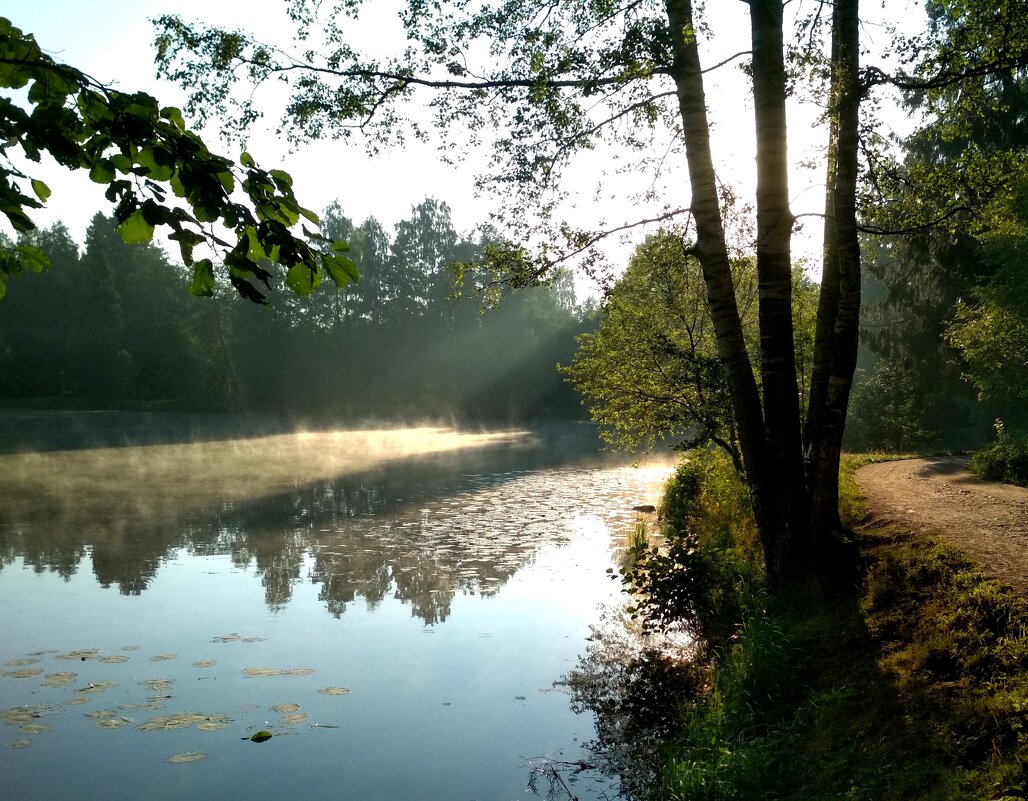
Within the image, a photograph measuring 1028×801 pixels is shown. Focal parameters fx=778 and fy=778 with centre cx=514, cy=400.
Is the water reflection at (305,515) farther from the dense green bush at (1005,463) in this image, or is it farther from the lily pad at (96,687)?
the dense green bush at (1005,463)

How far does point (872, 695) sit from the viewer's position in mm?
6203

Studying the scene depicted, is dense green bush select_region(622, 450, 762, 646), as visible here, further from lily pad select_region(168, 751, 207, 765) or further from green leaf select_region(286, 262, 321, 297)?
green leaf select_region(286, 262, 321, 297)

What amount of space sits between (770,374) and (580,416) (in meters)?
Result: 60.6

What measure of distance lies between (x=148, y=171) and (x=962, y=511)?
11.6 meters

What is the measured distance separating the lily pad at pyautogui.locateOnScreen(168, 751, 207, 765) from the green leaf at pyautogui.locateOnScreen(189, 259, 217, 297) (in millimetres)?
6030

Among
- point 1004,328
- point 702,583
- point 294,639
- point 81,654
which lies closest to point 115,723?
point 81,654

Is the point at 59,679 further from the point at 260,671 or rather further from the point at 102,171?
the point at 102,171

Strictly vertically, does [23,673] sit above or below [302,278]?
below

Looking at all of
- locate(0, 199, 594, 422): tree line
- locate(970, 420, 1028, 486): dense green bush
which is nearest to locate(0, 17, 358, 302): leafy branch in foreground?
locate(970, 420, 1028, 486): dense green bush

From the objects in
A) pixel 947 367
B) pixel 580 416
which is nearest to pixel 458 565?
pixel 947 367

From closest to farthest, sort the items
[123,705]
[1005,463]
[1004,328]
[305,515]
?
[123,705]
[1005,463]
[305,515]
[1004,328]

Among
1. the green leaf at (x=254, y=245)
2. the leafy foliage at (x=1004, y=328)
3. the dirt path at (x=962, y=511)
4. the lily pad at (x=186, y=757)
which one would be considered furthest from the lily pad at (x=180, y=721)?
the leafy foliage at (x=1004, y=328)

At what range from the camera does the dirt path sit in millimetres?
7871

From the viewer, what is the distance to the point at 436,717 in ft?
26.2
